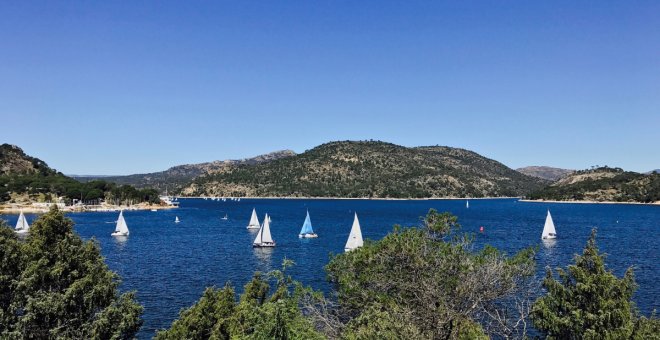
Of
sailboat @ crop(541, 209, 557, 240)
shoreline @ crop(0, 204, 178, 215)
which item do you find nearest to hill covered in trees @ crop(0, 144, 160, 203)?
shoreline @ crop(0, 204, 178, 215)

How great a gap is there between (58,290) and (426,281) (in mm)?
13558

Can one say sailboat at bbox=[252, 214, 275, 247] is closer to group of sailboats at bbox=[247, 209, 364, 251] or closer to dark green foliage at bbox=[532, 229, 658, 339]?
group of sailboats at bbox=[247, 209, 364, 251]

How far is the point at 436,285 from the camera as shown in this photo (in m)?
19.1

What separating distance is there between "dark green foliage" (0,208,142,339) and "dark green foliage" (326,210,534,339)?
8813 millimetres

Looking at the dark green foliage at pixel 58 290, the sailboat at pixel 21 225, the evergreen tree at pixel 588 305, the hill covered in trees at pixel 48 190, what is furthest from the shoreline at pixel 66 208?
the evergreen tree at pixel 588 305

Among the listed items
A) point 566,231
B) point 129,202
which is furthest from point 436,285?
point 129,202

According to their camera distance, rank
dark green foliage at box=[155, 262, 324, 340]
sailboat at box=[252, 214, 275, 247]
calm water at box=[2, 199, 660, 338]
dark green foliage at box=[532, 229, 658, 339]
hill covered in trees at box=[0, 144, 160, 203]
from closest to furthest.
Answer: dark green foliage at box=[532, 229, 658, 339]
dark green foliage at box=[155, 262, 324, 340]
calm water at box=[2, 199, 660, 338]
sailboat at box=[252, 214, 275, 247]
hill covered in trees at box=[0, 144, 160, 203]

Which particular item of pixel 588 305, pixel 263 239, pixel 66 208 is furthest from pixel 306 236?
pixel 66 208

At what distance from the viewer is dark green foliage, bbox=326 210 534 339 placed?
1808 centimetres

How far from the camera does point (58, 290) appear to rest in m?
19.0

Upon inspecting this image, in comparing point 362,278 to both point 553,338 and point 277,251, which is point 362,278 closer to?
point 553,338

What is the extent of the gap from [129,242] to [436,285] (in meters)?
78.2

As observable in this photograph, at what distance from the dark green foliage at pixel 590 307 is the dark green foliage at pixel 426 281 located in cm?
164

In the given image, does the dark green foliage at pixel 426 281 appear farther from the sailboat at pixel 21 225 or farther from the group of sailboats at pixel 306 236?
the sailboat at pixel 21 225
